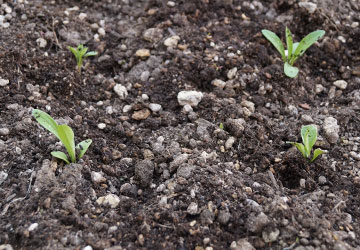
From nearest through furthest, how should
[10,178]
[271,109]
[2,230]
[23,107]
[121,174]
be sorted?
[2,230] → [10,178] → [121,174] → [23,107] → [271,109]

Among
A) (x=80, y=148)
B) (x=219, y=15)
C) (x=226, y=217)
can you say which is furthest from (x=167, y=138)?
(x=219, y=15)

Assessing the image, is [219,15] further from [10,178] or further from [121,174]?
[10,178]

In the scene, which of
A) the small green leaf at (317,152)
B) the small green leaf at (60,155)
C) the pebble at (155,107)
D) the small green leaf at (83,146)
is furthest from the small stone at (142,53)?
the small green leaf at (317,152)

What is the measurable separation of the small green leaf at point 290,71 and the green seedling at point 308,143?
43 centimetres

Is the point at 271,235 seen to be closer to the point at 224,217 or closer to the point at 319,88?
the point at 224,217

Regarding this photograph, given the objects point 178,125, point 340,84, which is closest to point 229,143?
point 178,125

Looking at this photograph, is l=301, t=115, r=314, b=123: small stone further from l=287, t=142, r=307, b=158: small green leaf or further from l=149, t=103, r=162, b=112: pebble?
l=149, t=103, r=162, b=112: pebble

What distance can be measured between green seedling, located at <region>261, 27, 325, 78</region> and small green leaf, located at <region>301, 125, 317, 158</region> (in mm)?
442

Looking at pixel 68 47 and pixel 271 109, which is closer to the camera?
A: pixel 271 109

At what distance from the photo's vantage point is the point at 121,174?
183cm

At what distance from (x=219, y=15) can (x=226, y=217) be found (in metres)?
1.45

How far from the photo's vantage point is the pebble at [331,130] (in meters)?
1.97

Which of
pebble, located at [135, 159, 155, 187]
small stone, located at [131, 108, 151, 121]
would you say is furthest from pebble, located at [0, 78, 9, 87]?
pebble, located at [135, 159, 155, 187]

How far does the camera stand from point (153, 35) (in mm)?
2455
